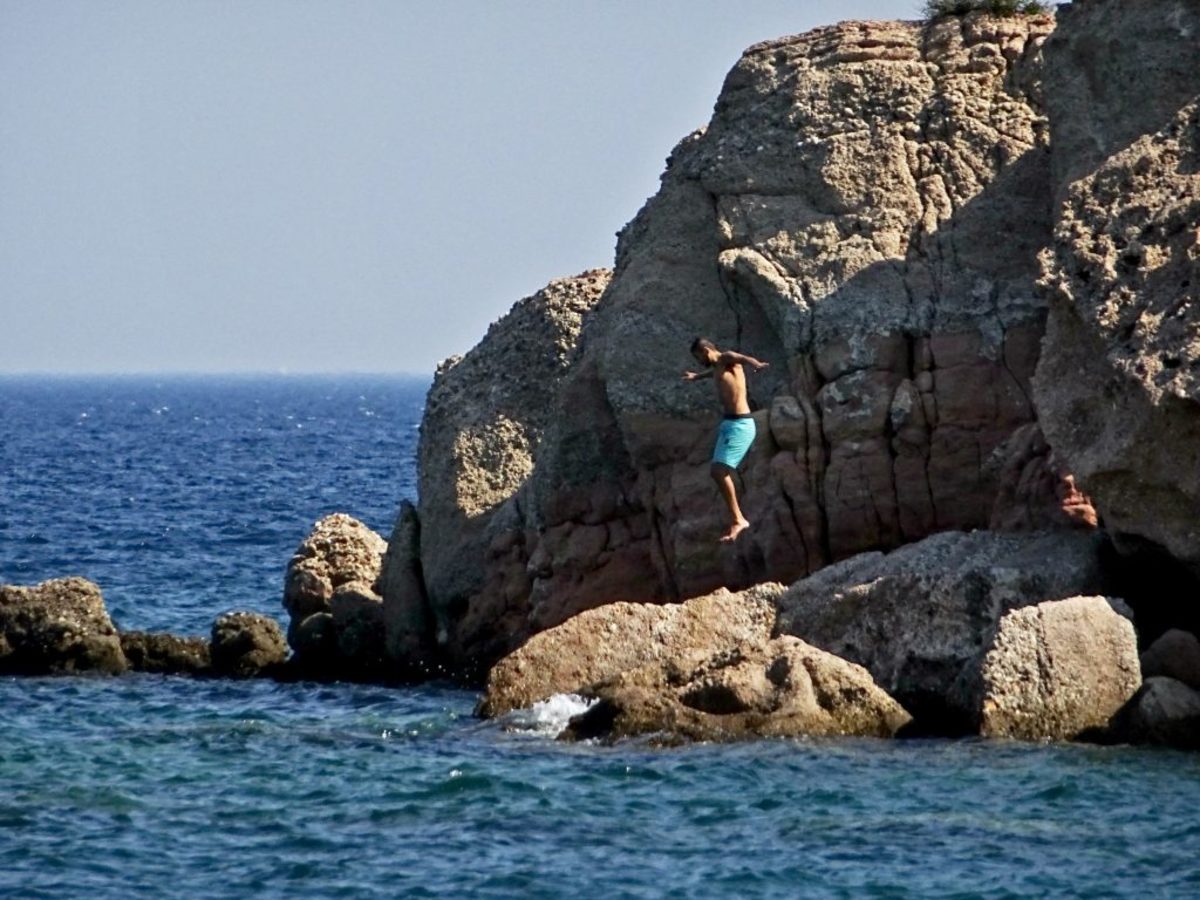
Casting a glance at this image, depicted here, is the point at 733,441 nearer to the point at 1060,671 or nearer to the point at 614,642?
the point at 614,642

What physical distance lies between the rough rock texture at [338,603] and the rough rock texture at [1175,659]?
32.4 feet

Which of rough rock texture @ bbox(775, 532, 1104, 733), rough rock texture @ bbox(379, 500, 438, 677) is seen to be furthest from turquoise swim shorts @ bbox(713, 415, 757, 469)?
rough rock texture @ bbox(379, 500, 438, 677)

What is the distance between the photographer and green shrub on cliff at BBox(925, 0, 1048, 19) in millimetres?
26078

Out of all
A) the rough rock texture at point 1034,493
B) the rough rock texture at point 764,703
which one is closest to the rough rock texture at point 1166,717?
the rough rock texture at point 764,703

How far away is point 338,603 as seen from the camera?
27.6 meters

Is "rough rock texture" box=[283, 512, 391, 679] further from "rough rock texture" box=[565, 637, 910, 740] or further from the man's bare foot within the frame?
"rough rock texture" box=[565, 637, 910, 740]

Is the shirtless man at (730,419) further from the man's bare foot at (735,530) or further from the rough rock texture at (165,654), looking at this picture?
the rough rock texture at (165,654)

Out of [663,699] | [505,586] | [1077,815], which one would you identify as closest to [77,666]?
[505,586]

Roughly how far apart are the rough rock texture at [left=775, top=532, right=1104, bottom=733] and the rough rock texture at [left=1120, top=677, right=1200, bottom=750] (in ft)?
4.69

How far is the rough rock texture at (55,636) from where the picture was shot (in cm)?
2653

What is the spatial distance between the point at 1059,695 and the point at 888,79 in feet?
28.2

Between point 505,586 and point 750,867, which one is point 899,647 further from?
point 505,586

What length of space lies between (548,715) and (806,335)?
212 inches

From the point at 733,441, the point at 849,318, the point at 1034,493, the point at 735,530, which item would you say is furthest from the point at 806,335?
the point at 1034,493
